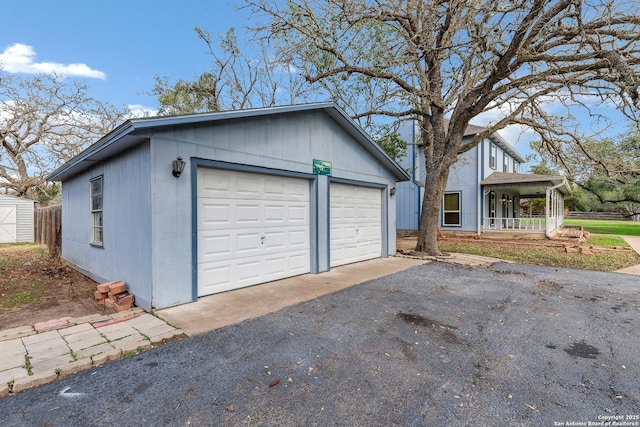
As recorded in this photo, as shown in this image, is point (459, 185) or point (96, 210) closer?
point (96, 210)

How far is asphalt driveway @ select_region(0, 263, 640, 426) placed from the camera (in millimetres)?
2232

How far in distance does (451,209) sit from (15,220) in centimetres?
2218

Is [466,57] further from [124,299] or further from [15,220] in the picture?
[15,220]

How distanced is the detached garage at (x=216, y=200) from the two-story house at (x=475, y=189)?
854cm

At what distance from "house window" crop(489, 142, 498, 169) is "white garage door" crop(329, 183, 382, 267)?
35.1ft

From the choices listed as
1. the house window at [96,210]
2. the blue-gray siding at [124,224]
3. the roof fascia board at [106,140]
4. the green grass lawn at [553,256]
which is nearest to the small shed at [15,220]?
the roof fascia board at [106,140]

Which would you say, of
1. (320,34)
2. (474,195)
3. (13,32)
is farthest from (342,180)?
(13,32)

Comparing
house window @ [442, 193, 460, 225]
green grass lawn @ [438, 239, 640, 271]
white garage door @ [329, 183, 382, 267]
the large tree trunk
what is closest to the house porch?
house window @ [442, 193, 460, 225]

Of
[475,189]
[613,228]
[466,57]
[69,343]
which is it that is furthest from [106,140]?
[613,228]

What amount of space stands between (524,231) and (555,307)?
1192 centimetres

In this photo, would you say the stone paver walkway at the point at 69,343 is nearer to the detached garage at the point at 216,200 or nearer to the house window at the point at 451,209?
the detached garage at the point at 216,200

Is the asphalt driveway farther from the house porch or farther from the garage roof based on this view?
the house porch

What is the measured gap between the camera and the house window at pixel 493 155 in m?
16.8

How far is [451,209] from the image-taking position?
16.8 m
